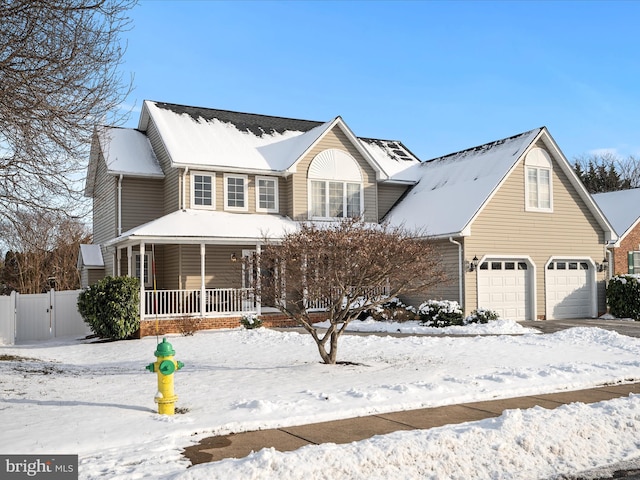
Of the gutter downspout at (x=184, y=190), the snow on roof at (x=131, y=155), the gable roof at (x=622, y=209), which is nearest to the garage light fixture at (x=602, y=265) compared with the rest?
the gable roof at (x=622, y=209)

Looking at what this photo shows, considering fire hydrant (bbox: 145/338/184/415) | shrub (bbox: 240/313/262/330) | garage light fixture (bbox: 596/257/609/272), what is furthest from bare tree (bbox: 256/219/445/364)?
garage light fixture (bbox: 596/257/609/272)

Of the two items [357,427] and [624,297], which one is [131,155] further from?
[624,297]

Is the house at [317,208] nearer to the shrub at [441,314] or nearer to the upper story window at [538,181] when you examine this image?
the upper story window at [538,181]

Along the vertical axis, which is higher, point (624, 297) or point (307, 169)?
point (307, 169)

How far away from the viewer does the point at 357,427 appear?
7.41 m

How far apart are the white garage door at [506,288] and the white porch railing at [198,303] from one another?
26.2ft

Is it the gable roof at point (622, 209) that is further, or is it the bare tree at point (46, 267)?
the bare tree at point (46, 267)

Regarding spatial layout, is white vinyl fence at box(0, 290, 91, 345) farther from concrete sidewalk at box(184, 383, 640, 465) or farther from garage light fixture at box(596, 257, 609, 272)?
garage light fixture at box(596, 257, 609, 272)

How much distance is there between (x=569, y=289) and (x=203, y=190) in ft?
46.9

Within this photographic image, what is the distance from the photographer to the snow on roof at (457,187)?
21781 millimetres

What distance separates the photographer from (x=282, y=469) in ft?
18.4

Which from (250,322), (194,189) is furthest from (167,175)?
(250,322)

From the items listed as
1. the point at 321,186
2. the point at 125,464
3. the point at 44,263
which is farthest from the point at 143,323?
the point at 44,263

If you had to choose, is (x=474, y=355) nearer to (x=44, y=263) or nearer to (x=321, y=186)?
(x=321, y=186)
